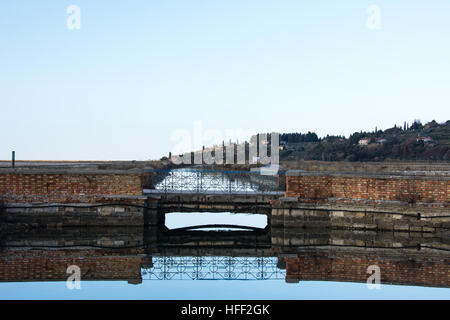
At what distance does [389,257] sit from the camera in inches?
566

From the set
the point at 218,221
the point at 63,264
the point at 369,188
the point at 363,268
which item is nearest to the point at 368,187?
the point at 369,188

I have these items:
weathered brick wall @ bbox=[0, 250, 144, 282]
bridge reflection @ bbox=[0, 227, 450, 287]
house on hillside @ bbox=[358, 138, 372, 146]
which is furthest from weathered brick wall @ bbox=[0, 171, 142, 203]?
house on hillside @ bbox=[358, 138, 372, 146]

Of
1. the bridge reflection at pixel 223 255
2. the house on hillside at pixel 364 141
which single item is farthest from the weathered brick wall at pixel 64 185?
the house on hillside at pixel 364 141

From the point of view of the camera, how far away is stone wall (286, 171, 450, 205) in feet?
58.3

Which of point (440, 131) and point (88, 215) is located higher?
point (440, 131)

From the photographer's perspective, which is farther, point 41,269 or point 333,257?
point 333,257

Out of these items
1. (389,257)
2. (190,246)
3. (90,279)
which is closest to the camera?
(90,279)

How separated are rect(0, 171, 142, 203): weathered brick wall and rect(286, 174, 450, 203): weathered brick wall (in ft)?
18.8

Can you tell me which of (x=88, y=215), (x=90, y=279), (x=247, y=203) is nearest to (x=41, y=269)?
(x=90, y=279)

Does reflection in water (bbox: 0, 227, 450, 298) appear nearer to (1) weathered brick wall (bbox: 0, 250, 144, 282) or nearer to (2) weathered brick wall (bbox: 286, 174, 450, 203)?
(1) weathered brick wall (bbox: 0, 250, 144, 282)

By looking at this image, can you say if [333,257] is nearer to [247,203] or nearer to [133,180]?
[247,203]

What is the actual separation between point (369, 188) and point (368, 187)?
Answer: 47 millimetres

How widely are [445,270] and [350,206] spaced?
226 inches

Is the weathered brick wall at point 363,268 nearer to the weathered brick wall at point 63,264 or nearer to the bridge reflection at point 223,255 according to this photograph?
the bridge reflection at point 223,255
